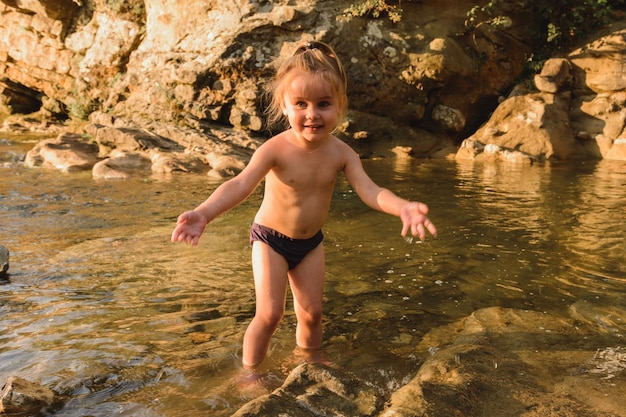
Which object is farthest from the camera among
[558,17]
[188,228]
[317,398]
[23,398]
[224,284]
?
[558,17]

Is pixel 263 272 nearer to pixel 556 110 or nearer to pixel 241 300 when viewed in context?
pixel 241 300

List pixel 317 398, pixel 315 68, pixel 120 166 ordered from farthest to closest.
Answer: pixel 120 166 < pixel 315 68 < pixel 317 398

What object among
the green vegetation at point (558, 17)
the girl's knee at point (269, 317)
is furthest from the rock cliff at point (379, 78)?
the girl's knee at point (269, 317)

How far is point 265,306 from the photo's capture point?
300 centimetres

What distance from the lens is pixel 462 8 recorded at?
13.6 m

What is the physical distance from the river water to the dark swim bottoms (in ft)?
1.72

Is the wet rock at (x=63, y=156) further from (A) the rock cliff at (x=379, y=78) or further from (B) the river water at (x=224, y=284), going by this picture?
(B) the river water at (x=224, y=284)

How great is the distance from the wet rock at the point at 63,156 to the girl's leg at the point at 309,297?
848cm

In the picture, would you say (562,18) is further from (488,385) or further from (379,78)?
(488,385)

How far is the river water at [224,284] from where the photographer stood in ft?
9.36

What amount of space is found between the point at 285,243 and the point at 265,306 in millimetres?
363

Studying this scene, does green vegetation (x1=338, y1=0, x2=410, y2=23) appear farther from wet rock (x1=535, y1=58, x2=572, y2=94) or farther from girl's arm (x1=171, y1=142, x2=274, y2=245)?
girl's arm (x1=171, y1=142, x2=274, y2=245)

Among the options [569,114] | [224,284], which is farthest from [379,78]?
[224,284]

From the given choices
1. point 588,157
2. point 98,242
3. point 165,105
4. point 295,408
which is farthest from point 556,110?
point 295,408
